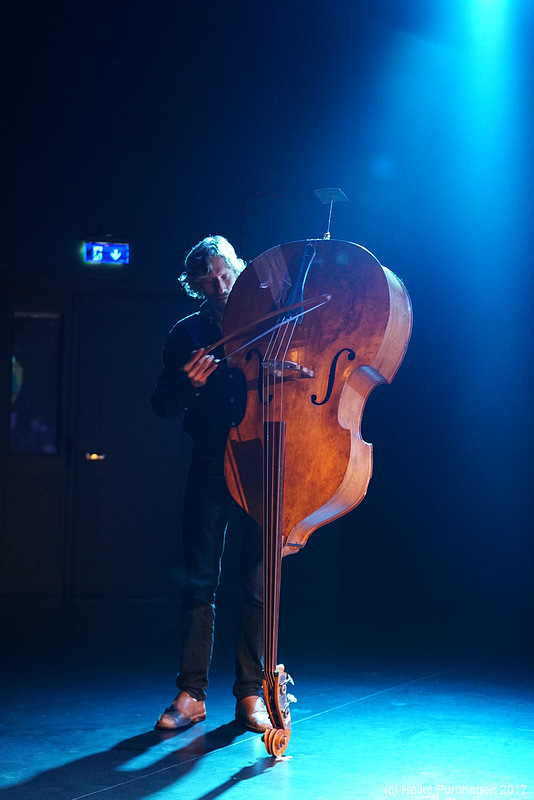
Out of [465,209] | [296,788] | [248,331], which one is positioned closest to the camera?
[296,788]

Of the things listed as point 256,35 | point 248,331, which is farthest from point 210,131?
point 248,331

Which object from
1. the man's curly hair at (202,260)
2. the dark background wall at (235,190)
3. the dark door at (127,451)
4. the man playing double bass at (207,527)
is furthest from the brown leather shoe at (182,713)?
the dark door at (127,451)

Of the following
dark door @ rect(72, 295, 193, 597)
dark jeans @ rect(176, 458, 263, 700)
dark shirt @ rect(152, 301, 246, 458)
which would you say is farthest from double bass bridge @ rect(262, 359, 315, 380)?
dark door @ rect(72, 295, 193, 597)

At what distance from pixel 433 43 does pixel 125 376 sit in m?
2.70

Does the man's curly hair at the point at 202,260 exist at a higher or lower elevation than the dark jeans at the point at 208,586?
higher

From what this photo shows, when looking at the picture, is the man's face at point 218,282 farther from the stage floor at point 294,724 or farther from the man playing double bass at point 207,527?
the stage floor at point 294,724

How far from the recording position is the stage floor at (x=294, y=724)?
2.04 metres

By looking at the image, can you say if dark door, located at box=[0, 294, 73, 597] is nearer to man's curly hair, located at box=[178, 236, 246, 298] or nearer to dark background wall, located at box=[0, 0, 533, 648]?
dark background wall, located at box=[0, 0, 533, 648]

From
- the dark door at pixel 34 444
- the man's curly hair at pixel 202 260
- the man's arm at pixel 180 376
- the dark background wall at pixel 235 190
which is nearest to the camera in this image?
the man's arm at pixel 180 376

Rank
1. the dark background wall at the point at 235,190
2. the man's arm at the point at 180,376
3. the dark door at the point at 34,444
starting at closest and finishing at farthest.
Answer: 1. the man's arm at the point at 180,376
2. the dark background wall at the point at 235,190
3. the dark door at the point at 34,444

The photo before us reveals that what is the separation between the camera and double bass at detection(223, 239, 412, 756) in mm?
2043

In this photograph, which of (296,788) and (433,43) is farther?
(433,43)

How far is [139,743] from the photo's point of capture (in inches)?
93.3

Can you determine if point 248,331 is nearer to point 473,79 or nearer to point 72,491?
point 72,491
